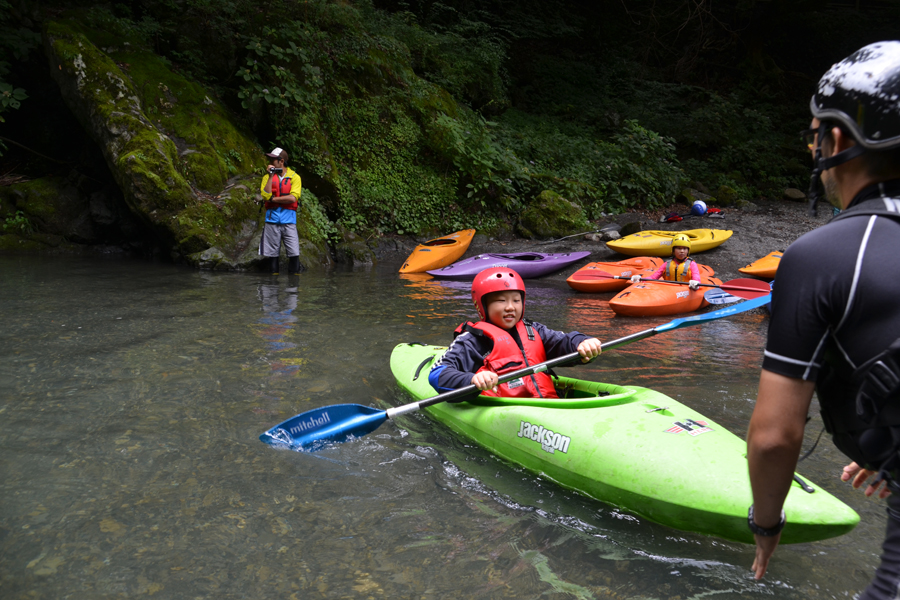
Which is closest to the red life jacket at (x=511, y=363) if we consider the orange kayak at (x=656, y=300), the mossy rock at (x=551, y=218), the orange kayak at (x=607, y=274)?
the orange kayak at (x=656, y=300)

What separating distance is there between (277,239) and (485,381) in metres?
6.38

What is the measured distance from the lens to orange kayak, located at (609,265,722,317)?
6633 mm

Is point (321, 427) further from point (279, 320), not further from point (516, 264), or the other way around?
point (516, 264)

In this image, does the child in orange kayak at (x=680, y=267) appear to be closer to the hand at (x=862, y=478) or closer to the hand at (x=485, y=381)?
the hand at (x=485, y=381)

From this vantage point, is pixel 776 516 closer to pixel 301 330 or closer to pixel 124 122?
pixel 301 330

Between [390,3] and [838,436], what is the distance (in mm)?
15442

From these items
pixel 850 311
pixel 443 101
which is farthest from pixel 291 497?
pixel 443 101

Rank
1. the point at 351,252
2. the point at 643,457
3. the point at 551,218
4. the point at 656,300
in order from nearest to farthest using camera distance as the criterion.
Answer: the point at 643,457 < the point at 656,300 < the point at 351,252 < the point at 551,218

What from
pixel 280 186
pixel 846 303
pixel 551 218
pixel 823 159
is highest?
pixel 280 186

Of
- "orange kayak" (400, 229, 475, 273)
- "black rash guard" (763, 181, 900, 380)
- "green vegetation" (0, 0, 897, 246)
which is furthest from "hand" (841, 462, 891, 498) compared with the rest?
"green vegetation" (0, 0, 897, 246)

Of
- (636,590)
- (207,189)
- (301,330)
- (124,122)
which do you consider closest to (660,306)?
(301,330)

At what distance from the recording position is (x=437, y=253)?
31.7ft

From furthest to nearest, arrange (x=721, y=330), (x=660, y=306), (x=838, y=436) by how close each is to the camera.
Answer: (x=660, y=306)
(x=721, y=330)
(x=838, y=436)

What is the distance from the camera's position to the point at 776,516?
3.89 ft
